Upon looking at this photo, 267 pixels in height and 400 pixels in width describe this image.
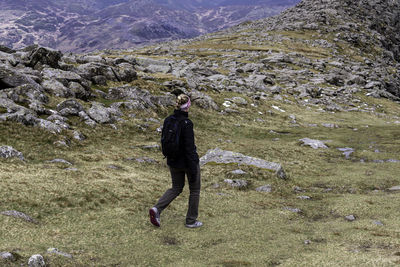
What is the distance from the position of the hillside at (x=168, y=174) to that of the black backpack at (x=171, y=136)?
11.3 ft

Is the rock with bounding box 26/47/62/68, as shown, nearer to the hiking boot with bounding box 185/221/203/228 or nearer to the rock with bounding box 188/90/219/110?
the rock with bounding box 188/90/219/110

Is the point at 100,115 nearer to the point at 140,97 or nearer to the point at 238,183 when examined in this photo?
the point at 140,97

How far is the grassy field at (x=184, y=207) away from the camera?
11055 mm

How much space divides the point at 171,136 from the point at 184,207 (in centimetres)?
564

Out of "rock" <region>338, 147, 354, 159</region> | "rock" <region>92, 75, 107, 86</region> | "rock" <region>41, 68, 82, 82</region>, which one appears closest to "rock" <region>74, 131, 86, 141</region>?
"rock" <region>41, 68, 82, 82</region>

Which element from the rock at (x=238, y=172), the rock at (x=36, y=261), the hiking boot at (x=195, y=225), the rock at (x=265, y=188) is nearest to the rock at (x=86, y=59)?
the rock at (x=238, y=172)

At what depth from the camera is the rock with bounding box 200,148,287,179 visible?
24.9 meters

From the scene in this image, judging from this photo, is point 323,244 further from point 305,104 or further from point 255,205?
point 305,104

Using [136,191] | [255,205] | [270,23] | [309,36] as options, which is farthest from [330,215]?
[270,23]

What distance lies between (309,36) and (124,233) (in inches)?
6092

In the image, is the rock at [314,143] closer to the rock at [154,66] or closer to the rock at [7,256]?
the rock at [7,256]

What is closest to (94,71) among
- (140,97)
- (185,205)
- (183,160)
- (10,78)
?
(140,97)

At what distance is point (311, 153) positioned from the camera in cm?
3341

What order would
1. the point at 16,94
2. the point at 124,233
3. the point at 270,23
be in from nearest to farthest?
the point at 124,233
the point at 16,94
the point at 270,23
